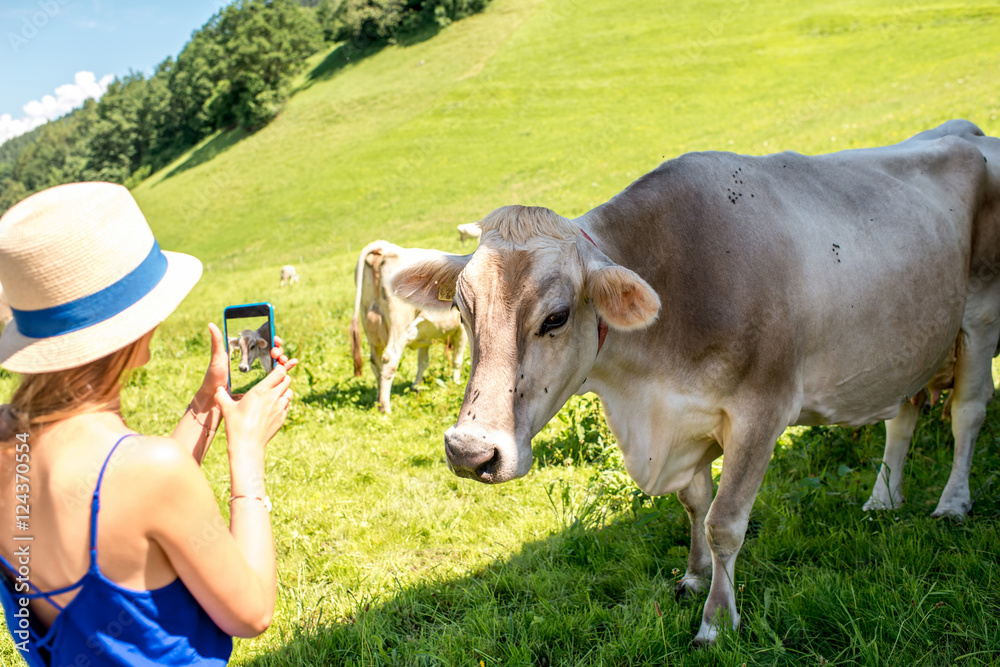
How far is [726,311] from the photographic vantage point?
3.24 meters

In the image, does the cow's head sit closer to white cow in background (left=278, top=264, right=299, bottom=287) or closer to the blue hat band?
the blue hat band

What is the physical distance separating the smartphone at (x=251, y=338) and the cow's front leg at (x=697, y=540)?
8.21 ft

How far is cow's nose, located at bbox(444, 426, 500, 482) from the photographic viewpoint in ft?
8.32

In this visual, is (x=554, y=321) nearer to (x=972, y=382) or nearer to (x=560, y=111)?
(x=972, y=382)

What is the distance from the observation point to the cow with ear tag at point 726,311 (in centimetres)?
278

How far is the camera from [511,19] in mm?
54000

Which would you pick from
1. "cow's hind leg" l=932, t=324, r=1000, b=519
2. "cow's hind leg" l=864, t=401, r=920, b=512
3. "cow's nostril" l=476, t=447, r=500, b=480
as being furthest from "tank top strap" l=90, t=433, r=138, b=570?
"cow's hind leg" l=932, t=324, r=1000, b=519

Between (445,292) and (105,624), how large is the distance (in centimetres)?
202

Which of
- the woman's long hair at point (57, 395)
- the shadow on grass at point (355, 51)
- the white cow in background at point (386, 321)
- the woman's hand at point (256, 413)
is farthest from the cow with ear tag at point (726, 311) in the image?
the shadow on grass at point (355, 51)

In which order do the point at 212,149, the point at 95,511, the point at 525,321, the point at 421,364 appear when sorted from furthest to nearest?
the point at 212,149, the point at 421,364, the point at 525,321, the point at 95,511

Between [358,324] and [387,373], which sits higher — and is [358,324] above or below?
above

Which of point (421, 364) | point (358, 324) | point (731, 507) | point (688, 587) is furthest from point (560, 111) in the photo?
point (731, 507)

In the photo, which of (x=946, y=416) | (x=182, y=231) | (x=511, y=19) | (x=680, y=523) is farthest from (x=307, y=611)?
(x=511, y=19)

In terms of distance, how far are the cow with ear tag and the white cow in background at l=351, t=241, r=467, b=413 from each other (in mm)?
4887
